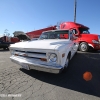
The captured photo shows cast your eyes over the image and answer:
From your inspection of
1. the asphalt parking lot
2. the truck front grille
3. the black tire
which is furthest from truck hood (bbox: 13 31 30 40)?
the asphalt parking lot

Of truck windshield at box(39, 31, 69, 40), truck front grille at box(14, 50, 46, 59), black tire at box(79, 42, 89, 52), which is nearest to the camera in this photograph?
truck front grille at box(14, 50, 46, 59)

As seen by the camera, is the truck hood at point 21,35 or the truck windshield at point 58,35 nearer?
the truck windshield at point 58,35

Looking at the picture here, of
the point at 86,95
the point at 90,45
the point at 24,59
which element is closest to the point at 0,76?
the point at 24,59

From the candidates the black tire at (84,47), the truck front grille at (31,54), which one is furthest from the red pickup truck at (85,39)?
the truck front grille at (31,54)

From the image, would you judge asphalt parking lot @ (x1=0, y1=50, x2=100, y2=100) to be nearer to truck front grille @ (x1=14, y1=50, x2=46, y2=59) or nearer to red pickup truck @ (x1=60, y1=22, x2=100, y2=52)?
truck front grille @ (x1=14, y1=50, x2=46, y2=59)

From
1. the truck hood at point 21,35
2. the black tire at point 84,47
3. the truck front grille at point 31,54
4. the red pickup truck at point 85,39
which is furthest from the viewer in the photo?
the truck hood at point 21,35

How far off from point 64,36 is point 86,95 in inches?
106

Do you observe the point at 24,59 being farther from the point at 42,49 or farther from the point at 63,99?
the point at 63,99

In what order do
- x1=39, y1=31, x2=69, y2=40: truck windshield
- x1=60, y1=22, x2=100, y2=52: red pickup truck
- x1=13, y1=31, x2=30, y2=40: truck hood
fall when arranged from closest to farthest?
x1=39, y1=31, x2=69, y2=40: truck windshield
x1=60, y1=22, x2=100, y2=52: red pickup truck
x1=13, y1=31, x2=30, y2=40: truck hood

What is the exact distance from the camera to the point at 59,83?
8.84 ft

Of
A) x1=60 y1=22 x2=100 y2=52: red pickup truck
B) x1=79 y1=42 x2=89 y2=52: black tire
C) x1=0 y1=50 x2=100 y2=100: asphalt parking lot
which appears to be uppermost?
x1=60 y1=22 x2=100 y2=52: red pickup truck

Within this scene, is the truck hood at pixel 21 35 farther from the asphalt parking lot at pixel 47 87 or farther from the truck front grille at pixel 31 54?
the asphalt parking lot at pixel 47 87

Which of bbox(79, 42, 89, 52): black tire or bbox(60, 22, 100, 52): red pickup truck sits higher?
bbox(60, 22, 100, 52): red pickup truck

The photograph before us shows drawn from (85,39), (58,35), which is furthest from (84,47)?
(58,35)
